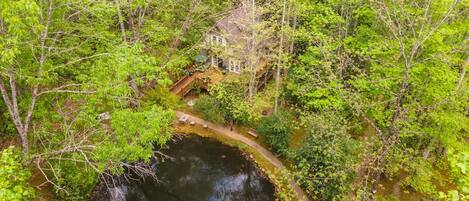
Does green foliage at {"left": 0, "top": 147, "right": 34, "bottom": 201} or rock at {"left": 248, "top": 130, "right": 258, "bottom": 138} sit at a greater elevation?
green foliage at {"left": 0, "top": 147, "right": 34, "bottom": 201}

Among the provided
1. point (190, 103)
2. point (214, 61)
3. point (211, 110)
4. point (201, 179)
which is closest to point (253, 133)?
point (211, 110)

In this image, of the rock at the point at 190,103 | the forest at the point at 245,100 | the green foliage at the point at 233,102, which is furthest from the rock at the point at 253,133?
the rock at the point at 190,103

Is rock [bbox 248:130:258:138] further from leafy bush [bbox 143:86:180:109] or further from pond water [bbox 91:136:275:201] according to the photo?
leafy bush [bbox 143:86:180:109]

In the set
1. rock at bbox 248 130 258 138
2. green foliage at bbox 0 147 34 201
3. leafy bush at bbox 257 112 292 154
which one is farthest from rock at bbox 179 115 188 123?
green foliage at bbox 0 147 34 201

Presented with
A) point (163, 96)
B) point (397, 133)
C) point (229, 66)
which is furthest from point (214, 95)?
point (397, 133)

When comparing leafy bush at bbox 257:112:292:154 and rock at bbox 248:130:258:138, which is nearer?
leafy bush at bbox 257:112:292:154

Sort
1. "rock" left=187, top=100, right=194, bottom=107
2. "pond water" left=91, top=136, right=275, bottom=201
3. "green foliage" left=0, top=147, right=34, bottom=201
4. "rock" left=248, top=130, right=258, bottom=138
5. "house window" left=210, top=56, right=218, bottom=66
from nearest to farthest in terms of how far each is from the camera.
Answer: "green foliage" left=0, top=147, right=34, bottom=201
"pond water" left=91, top=136, right=275, bottom=201
"rock" left=248, top=130, right=258, bottom=138
"rock" left=187, top=100, right=194, bottom=107
"house window" left=210, top=56, right=218, bottom=66

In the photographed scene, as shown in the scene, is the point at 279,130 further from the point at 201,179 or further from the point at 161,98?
the point at 161,98

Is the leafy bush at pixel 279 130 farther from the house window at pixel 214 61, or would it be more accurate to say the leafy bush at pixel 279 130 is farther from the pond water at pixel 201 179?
the house window at pixel 214 61
